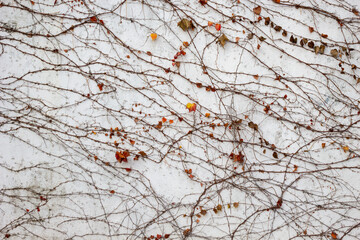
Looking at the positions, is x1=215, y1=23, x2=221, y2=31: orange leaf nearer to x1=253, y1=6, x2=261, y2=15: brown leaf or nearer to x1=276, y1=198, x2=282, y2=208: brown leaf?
x1=253, y1=6, x2=261, y2=15: brown leaf

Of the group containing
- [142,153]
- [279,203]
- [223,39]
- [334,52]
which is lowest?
[279,203]

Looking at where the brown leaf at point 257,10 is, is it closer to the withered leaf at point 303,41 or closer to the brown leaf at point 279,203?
the withered leaf at point 303,41

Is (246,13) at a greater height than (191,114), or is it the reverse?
(246,13)

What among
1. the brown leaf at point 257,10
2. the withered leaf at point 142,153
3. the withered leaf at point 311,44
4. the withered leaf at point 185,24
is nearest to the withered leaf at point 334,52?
the withered leaf at point 311,44

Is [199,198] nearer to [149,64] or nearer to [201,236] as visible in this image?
[201,236]

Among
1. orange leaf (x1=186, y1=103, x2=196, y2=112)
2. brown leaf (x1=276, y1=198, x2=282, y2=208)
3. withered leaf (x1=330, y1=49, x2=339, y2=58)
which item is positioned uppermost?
withered leaf (x1=330, y1=49, x2=339, y2=58)

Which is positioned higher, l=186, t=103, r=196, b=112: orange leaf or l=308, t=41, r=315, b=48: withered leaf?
l=308, t=41, r=315, b=48: withered leaf

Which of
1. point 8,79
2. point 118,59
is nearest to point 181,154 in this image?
point 118,59

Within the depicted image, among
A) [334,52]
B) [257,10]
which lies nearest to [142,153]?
[257,10]

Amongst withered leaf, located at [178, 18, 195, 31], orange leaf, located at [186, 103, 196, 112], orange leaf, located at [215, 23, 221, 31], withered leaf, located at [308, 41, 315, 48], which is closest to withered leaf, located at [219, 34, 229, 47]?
orange leaf, located at [215, 23, 221, 31]

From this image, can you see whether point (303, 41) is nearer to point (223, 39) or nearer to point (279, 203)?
point (223, 39)

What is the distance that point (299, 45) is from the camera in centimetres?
267

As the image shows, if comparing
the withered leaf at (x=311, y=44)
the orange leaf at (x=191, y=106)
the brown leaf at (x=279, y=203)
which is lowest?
the brown leaf at (x=279, y=203)

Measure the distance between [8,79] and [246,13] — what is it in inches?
78.6
